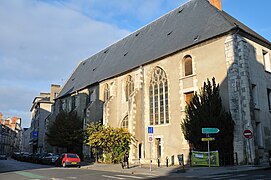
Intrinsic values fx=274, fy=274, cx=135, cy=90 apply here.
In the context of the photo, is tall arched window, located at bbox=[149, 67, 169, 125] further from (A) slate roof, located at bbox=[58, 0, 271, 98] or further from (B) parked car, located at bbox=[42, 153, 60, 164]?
(B) parked car, located at bbox=[42, 153, 60, 164]

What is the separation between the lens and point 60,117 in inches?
1359

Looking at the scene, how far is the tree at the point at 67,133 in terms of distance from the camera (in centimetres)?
3309

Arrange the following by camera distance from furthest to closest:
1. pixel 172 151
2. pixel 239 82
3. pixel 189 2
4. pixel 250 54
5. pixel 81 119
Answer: pixel 81 119
pixel 189 2
pixel 172 151
pixel 250 54
pixel 239 82

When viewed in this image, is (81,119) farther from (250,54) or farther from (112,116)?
(250,54)

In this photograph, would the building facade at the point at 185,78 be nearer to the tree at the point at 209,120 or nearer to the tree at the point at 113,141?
the tree at the point at 209,120

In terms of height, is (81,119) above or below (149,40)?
below

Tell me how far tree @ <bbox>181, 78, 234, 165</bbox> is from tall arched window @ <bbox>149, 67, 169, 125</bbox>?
3.80 m

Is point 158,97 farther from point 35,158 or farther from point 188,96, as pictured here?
point 35,158

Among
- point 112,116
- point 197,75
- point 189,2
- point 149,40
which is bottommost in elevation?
point 112,116

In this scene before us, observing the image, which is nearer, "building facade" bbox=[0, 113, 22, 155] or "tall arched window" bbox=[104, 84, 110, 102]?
"tall arched window" bbox=[104, 84, 110, 102]

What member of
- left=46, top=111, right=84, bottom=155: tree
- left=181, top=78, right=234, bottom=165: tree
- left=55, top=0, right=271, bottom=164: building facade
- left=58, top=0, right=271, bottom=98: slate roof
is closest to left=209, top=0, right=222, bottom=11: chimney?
left=55, top=0, right=271, bottom=164: building facade

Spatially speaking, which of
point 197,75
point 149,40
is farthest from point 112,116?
point 197,75

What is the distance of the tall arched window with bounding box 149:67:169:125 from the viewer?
23688 mm

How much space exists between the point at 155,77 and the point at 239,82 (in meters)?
8.48
